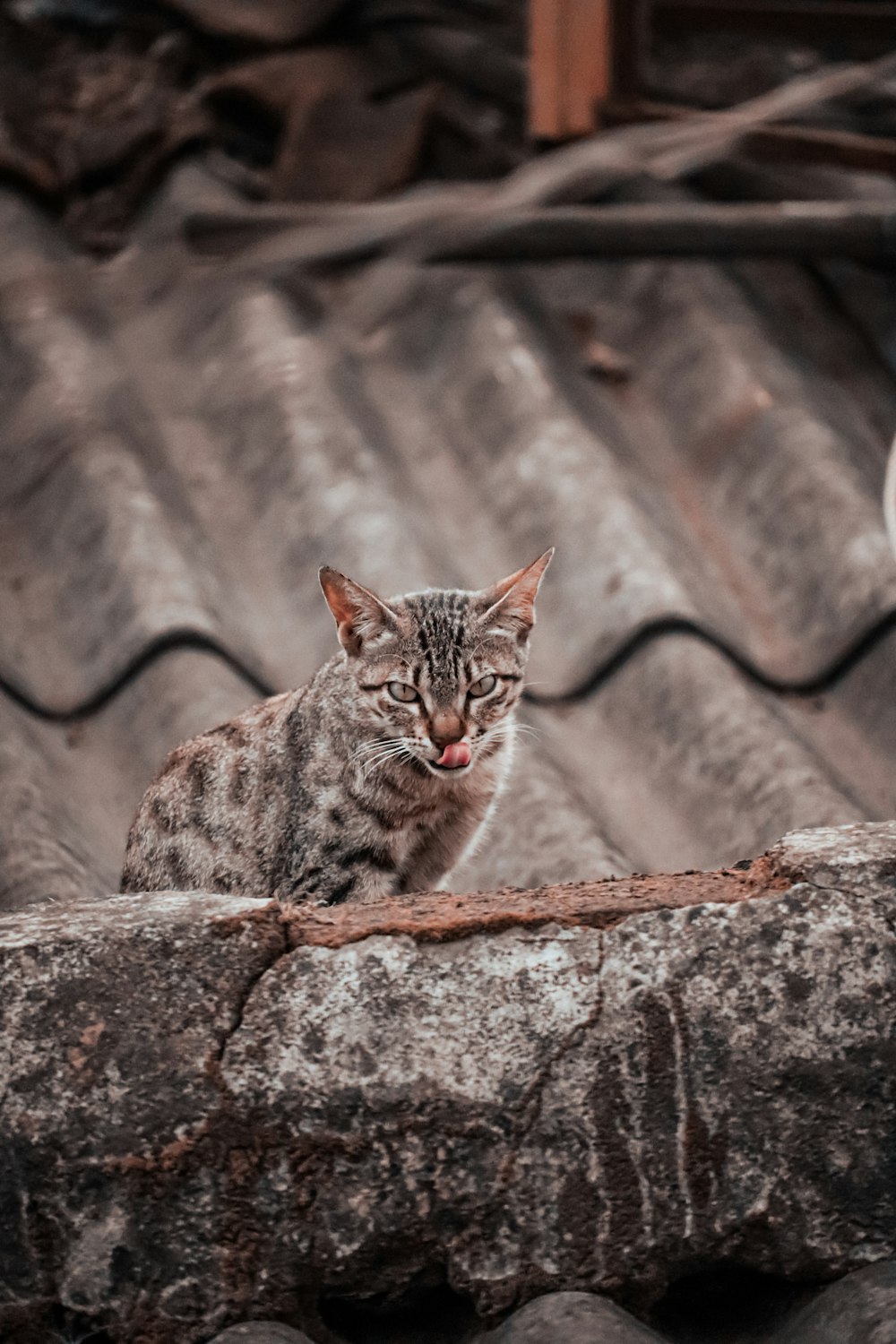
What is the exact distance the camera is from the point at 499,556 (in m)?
4.49

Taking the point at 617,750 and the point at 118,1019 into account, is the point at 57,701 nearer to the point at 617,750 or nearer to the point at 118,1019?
the point at 617,750

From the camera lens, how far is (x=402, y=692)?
304 centimetres

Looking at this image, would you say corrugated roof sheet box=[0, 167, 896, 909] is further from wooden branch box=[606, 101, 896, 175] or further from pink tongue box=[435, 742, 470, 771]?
pink tongue box=[435, 742, 470, 771]

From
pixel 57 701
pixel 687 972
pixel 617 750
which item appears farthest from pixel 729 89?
pixel 687 972

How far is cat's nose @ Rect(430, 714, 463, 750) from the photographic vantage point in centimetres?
295

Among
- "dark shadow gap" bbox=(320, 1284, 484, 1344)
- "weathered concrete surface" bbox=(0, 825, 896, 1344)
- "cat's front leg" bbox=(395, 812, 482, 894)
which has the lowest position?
"cat's front leg" bbox=(395, 812, 482, 894)

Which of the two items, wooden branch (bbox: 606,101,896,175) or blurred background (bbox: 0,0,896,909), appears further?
wooden branch (bbox: 606,101,896,175)

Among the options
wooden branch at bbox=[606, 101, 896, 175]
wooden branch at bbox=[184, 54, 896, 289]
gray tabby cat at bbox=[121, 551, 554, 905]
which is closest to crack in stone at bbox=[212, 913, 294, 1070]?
gray tabby cat at bbox=[121, 551, 554, 905]

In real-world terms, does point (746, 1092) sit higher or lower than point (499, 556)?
higher

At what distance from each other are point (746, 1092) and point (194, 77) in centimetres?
538

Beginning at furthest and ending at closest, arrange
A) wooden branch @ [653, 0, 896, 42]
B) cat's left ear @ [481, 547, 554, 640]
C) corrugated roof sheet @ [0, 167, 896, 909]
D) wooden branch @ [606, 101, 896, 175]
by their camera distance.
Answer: wooden branch @ [653, 0, 896, 42] < wooden branch @ [606, 101, 896, 175] < corrugated roof sheet @ [0, 167, 896, 909] < cat's left ear @ [481, 547, 554, 640]

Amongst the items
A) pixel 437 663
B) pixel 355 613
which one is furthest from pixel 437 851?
pixel 355 613

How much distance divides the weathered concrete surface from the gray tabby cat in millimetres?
910

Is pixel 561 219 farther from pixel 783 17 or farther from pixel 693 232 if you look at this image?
pixel 783 17
